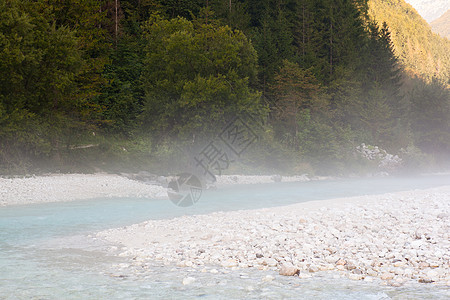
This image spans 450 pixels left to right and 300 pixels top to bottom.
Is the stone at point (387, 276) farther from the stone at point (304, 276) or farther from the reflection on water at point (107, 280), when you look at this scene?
the stone at point (304, 276)

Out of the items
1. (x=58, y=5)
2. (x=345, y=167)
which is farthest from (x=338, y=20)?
(x=58, y=5)

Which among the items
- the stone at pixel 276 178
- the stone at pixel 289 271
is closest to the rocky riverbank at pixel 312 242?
the stone at pixel 289 271

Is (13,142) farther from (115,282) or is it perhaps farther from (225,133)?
(115,282)

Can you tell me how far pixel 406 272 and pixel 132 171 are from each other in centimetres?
3040

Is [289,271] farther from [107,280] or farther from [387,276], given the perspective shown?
[107,280]

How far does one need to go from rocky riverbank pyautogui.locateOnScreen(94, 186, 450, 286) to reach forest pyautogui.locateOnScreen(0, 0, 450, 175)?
20349mm

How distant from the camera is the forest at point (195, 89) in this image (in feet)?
105

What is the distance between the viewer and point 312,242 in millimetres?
11969

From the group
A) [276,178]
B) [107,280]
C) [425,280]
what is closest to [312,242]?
[425,280]

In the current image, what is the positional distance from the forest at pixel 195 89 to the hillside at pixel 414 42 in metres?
44.6

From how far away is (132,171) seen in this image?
37.2 m

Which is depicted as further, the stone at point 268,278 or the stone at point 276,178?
the stone at point 276,178

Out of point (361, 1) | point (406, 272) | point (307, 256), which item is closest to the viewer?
point (406, 272)

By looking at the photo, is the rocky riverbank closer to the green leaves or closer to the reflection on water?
the reflection on water
